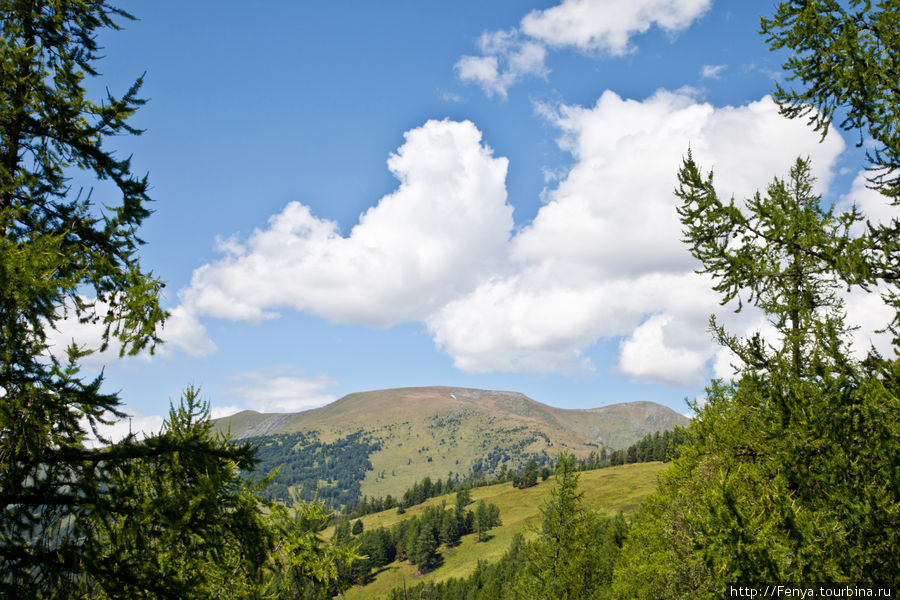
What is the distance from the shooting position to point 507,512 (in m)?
158

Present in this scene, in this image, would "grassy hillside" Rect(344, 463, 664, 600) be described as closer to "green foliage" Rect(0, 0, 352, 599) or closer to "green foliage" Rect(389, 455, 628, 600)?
"green foliage" Rect(389, 455, 628, 600)

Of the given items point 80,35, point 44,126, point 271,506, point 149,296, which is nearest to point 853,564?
point 271,506

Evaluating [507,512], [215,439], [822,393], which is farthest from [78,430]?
[507,512]

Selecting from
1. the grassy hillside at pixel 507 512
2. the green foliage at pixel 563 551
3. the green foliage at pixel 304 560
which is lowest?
the grassy hillside at pixel 507 512

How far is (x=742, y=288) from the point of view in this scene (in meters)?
7.62

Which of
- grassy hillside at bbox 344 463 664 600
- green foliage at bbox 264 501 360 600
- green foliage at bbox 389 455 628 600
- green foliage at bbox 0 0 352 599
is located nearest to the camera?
green foliage at bbox 0 0 352 599

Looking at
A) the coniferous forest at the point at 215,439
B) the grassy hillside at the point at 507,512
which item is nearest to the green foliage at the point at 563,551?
the coniferous forest at the point at 215,439

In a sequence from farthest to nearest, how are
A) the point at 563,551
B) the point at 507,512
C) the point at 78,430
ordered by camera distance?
the point at 507,512 < the point at 563,551 < the point at 78,430

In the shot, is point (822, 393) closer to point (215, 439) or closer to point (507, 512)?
point (215, 439)

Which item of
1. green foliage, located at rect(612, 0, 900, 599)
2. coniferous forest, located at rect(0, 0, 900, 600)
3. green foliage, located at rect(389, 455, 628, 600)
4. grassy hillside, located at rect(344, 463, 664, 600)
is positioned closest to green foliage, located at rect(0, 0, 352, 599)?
coniferous forest, located at rect(0, 0, 900, 600)

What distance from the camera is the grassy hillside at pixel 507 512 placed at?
→ 118831 mm

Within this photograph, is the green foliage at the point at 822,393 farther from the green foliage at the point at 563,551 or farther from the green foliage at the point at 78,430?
the green foliage at the point at 563,551

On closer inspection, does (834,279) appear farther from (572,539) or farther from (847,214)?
(572,539)

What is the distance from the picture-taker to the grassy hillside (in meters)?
119
